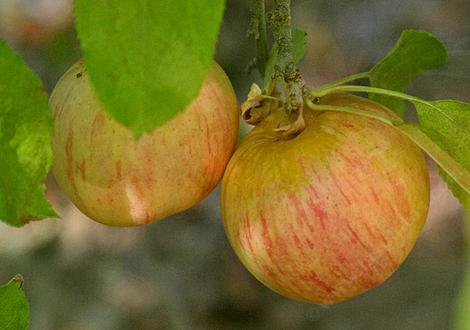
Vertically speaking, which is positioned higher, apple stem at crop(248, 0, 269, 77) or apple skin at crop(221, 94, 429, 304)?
apple stem at crop(248, 0, 269, 77)

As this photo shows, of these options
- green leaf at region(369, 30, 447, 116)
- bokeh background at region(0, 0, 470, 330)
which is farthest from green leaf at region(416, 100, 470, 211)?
bokeh background at region(0, 0, 470, 330)

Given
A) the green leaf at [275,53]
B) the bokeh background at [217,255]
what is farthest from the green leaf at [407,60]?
the bokeh background at [217,255]

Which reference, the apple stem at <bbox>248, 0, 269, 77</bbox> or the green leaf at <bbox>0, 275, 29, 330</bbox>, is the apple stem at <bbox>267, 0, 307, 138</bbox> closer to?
the apple stem at <bbox>248, 0, 269, 77</bbox>

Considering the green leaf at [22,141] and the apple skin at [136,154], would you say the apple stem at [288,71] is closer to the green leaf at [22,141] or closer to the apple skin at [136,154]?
the apple skin at [136,154]

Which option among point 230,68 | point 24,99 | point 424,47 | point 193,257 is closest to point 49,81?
point 230,68

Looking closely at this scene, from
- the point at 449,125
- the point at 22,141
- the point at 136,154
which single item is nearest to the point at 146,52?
the point at 22,141

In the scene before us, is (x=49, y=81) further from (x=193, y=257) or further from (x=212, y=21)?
(x=212, y=21)
